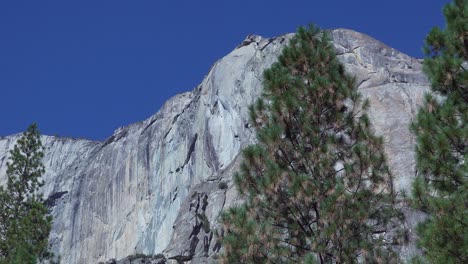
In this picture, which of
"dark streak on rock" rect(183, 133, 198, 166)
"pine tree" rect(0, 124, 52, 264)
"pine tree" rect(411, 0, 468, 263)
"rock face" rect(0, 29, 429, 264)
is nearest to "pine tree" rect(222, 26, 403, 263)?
"pine tree" rect(411, 0, 468, 263)

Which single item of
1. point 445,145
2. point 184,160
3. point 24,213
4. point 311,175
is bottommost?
point 445,145

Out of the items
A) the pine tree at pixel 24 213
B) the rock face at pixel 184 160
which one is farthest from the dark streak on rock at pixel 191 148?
the pine tree at pixel 24 213

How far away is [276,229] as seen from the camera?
16.7m

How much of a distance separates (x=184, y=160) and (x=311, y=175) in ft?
205

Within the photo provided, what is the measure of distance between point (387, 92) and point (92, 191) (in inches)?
1646

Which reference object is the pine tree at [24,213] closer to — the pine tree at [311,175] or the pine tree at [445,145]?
the pine tree at [311,175]

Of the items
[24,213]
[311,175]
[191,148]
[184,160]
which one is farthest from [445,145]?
[184,160]

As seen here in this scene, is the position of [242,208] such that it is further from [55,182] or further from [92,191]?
[55,182]

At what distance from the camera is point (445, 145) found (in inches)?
521

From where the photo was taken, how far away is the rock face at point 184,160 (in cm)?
6228

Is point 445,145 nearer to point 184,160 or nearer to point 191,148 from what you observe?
point 191,148

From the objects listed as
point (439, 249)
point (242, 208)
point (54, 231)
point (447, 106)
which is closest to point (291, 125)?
point (242, 208)

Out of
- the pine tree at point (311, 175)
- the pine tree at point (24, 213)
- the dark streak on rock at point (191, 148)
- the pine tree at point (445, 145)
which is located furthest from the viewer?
the dark streak on rock at point (191, 148)

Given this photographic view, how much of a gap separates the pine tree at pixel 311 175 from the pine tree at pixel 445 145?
270 cm
